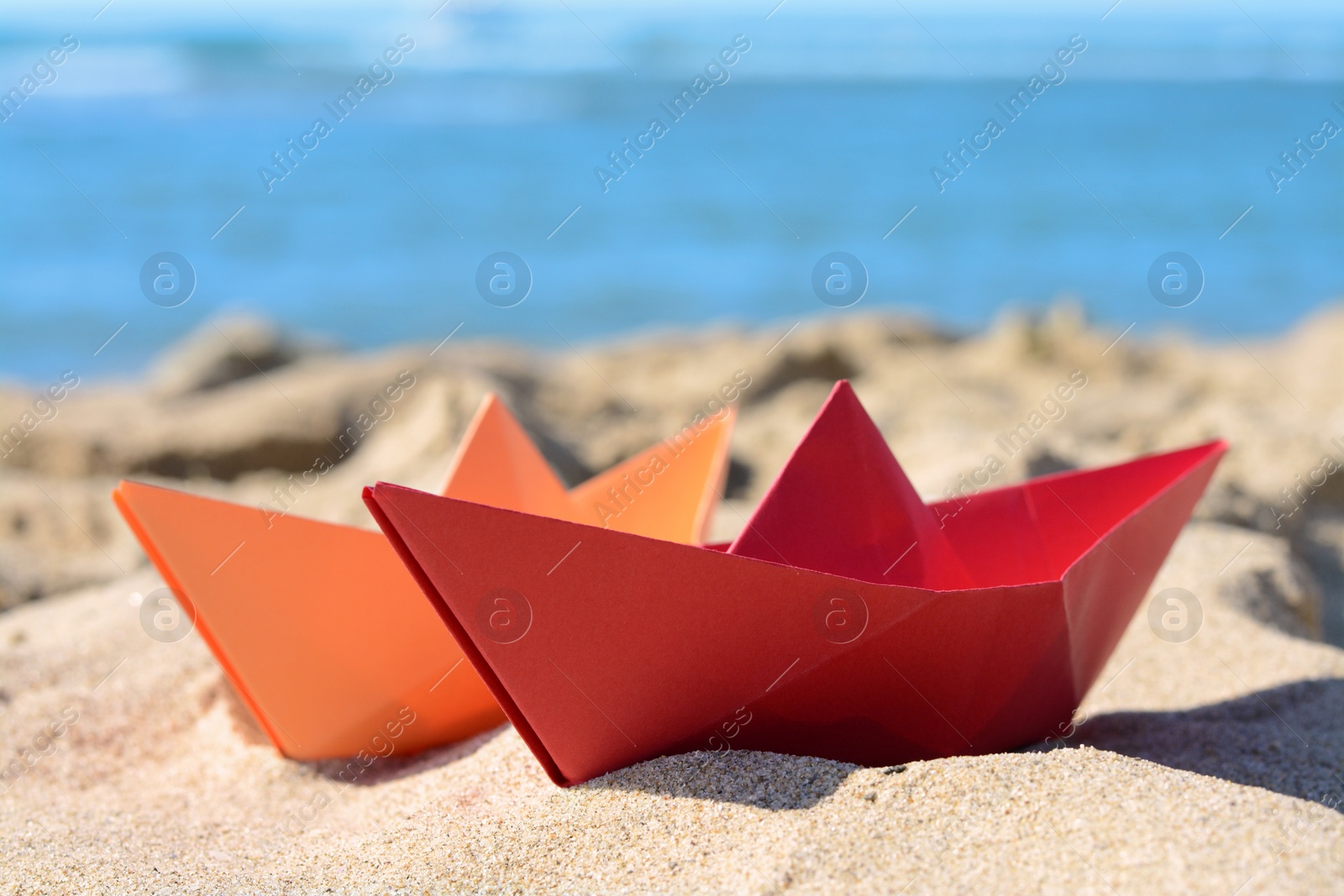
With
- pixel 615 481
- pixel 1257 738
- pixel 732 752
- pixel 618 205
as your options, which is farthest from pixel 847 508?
pixel 618 205

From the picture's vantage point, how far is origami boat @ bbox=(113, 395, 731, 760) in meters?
2.24

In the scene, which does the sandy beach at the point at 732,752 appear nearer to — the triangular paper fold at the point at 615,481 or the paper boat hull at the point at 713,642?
the paper boat hull at the point at 713,642

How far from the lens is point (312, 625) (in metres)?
2.31

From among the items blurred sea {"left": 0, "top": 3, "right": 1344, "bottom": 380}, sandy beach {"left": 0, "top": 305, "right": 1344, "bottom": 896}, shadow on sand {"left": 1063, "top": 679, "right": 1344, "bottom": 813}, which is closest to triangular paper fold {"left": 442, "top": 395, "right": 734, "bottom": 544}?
sandy beach {"left": 0, "top": 305, "right": 1344, "bottom": 896}

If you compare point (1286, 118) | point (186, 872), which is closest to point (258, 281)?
point (186, 872)

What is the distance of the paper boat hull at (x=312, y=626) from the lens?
224 cm

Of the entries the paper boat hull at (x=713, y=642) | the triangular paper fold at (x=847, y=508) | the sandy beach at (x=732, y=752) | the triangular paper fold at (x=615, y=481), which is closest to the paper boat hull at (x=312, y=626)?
the sandy beach at (x=732, y=752)

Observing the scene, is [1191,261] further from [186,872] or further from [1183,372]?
[186,872]

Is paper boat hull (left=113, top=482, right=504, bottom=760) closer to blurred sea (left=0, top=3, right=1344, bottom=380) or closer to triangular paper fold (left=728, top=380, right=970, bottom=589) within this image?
triangular paper fold (left=728, top=380, right=970, bottom=589)

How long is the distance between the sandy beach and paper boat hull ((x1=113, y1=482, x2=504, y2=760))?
104 millimetres

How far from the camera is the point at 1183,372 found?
21.3 feet

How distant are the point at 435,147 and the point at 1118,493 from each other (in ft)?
64.5

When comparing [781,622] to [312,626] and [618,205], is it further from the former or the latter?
[618,205]

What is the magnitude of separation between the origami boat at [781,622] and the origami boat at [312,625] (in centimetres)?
63
